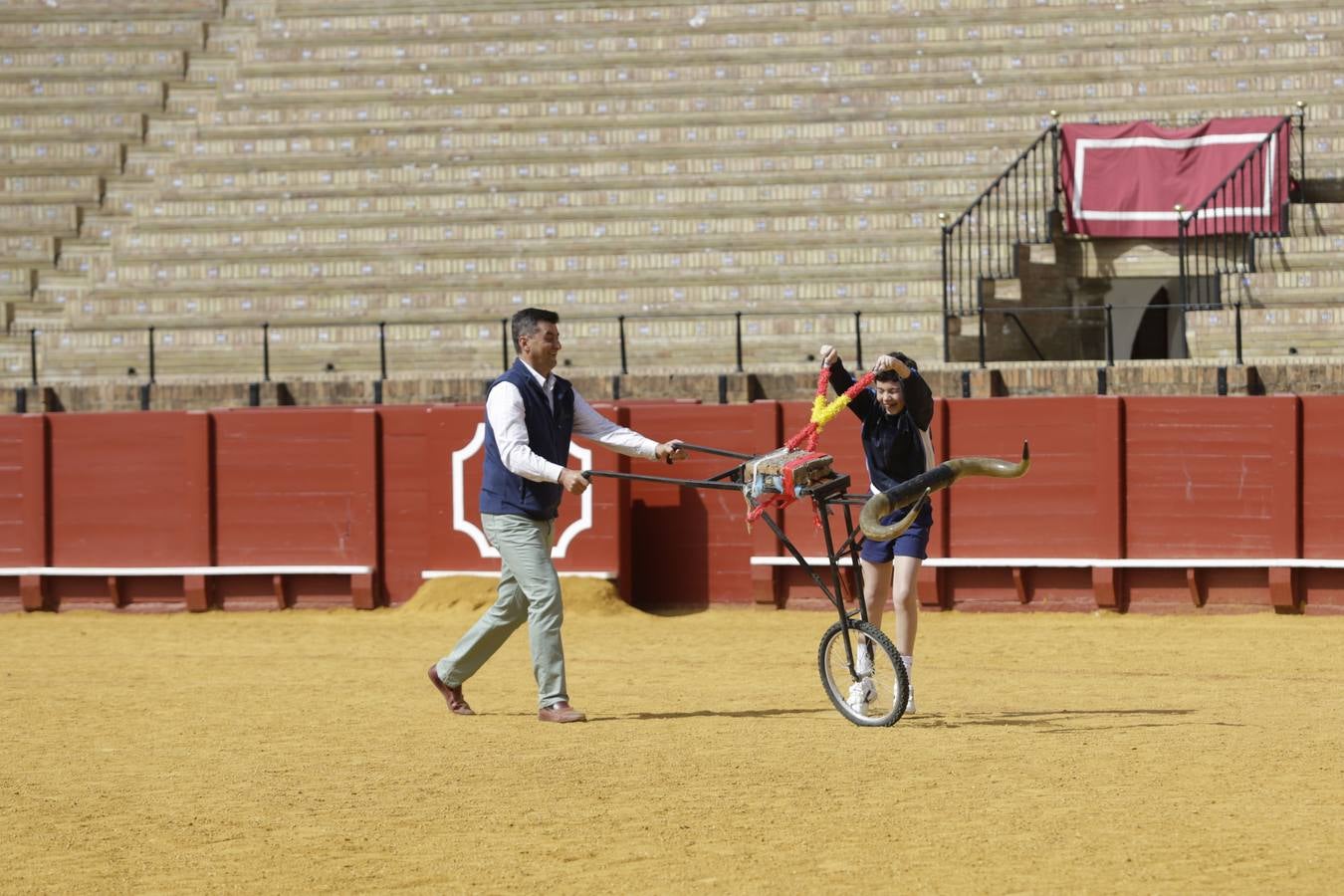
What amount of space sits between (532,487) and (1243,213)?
11.6 m

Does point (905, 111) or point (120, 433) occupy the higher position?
point (905, 111)

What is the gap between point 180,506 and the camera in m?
14.8

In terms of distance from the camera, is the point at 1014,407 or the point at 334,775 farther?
the point at 1014,407

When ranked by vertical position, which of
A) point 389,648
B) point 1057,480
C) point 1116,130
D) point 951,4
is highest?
point 951,4

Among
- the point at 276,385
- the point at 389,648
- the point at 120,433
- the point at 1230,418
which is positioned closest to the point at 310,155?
the point at 276,385

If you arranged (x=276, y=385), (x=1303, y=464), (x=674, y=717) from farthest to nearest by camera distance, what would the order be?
1. (x=276, y=385)
2. (x=1303, y=464)
3. (x=674, y=717)

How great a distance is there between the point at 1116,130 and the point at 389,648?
1008cm

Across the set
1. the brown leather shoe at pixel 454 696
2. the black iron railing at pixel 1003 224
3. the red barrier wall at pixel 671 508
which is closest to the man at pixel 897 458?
the brown leather shoe at pixel 454 696

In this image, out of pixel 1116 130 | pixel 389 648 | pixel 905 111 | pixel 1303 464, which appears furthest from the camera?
pixel 905 111

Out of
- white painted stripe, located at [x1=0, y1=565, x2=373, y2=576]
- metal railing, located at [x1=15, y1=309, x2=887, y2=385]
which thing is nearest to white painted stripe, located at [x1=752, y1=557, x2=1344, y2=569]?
white painted stripe, located at [x1=0, y1=565, x2=373, y2=576]

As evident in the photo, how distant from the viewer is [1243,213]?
59.9ft

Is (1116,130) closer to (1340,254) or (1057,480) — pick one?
(1340,254)

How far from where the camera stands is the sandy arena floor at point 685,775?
234 inches

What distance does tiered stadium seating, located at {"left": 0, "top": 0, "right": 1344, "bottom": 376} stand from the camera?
1914 cm
